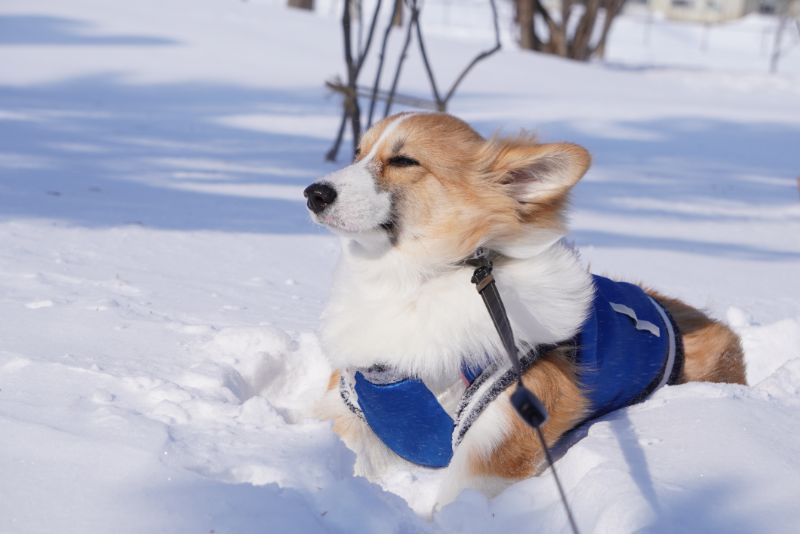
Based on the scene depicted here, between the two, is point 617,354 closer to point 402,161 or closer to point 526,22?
point 402,161

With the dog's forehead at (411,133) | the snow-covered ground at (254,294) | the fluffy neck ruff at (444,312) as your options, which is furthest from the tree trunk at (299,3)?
the fluffy neck ruff at (444,312)

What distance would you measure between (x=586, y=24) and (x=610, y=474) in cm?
1745

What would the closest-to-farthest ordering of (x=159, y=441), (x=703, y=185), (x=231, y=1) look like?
(x=159, y=441)
(x=703, y=185)
(x=231, y=1)

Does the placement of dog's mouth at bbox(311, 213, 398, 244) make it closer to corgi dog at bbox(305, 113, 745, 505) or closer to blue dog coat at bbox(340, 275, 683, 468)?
corgi dog at bbox(305, 113, 745, 505)

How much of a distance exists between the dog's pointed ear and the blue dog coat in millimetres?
370

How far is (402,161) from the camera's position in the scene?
2756 millimetres

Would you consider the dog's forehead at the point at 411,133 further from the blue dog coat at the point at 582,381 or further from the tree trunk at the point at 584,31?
the tree trunk at the point at 584,31

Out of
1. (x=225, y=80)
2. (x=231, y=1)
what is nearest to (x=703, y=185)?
(x=225, y=80)

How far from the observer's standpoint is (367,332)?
8.84ft

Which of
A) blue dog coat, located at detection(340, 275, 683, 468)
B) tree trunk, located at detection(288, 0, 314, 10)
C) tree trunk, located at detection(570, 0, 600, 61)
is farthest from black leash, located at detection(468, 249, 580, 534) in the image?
tree trunk, located at detection(288, 0, 314, 10)

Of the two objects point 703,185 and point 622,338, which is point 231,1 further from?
point 622,338

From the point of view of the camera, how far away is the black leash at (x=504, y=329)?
195 cm

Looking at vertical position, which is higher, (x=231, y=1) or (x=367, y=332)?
(x=367, y=332)

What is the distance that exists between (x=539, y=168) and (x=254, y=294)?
1750 millimetres
